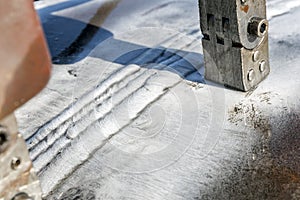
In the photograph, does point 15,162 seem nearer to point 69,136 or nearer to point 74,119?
point 69,136

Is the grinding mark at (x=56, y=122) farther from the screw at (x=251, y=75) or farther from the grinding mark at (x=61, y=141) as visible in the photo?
the screw at (x=251, y=75)

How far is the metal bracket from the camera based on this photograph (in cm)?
216

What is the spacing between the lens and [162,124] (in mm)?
2223

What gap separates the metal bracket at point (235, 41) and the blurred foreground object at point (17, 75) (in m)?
1.32

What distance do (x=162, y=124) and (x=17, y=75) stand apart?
4.38 feet

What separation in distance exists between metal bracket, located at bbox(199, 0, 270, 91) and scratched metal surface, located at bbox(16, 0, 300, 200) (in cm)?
8

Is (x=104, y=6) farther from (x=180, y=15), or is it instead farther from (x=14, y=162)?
(x=14, y=162)

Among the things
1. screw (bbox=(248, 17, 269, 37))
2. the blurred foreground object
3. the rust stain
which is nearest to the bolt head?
screw (bbox=(248, 17, 269, 37))

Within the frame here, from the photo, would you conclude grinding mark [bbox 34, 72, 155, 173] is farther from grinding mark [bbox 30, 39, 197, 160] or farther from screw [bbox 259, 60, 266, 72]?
screw [bbox 259, 60, 266, 72]

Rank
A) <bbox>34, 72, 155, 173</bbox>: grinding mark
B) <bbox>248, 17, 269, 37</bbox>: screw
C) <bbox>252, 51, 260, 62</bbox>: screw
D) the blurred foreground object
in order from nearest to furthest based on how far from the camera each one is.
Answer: the blurred foreground object → <bbox>34, 72, 155, 173</bbox>: grinding mark → <bbox>248, 17, 269, 37</bbox>: screw → <bbox>252, 51, 260, 62</bbox>: screw

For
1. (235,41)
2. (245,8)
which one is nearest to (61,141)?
(235,41)

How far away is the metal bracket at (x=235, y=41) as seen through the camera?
7.08ft

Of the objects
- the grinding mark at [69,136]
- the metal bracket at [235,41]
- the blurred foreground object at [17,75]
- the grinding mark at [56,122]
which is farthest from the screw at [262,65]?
the blurred foreground object at [17,75]

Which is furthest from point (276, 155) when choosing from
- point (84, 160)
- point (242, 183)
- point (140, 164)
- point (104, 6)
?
point (104, 6)
